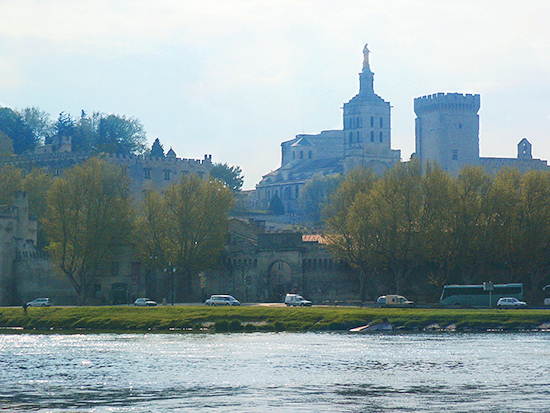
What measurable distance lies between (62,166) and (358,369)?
325ft

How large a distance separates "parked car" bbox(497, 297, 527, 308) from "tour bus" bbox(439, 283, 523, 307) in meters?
1.21

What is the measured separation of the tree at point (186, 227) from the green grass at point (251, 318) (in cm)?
1261

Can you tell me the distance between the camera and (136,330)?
84.9m

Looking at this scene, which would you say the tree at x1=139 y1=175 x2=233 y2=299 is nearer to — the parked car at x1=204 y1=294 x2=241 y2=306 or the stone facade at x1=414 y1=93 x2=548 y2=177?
the parked car at x1=204 y1=294 x2=241 y2=306

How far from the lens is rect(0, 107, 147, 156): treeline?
575 ft

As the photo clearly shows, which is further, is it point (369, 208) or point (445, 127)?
point (445, 127)

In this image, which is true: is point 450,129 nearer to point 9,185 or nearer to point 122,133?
point 122,133

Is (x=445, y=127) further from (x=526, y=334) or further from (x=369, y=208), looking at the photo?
(x=526, y=334)

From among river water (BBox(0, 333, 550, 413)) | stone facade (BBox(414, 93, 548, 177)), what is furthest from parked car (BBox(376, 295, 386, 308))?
stone facade (BBox(414, 93, 548, 177))

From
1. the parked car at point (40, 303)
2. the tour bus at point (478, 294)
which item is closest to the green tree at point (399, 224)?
the tour bus at point (478, 294)

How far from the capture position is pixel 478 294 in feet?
301

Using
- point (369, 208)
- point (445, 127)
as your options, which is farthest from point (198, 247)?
point (445, 127)

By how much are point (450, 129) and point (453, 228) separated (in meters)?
86.3

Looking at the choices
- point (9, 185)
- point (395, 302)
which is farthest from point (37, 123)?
point (395, 302)
